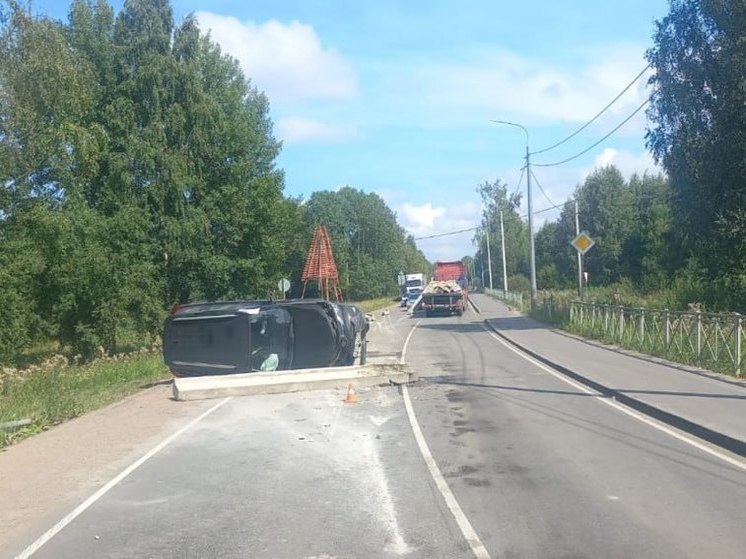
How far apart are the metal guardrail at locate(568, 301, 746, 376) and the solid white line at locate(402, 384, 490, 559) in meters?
8.24

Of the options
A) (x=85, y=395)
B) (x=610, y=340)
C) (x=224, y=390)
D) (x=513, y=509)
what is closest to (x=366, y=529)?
(x=513, y=509)

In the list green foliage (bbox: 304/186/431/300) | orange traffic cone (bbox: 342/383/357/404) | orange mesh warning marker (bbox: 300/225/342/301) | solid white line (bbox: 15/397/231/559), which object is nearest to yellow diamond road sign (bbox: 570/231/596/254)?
orange traffic cone (bbox: 342/383/357/404)

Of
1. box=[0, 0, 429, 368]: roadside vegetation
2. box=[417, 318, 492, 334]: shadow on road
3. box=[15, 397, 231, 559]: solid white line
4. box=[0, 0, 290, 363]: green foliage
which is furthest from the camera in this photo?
box=[417, 318, 492, 334]: shadow on road

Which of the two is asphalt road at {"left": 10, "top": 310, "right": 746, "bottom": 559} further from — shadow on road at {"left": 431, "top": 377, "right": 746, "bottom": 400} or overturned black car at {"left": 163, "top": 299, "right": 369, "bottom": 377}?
overturned black car at {"left": 163, "top": 299, "right": 369, "bottom": 377}

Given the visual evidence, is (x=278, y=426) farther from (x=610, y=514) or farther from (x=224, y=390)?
(x=610, y=514)

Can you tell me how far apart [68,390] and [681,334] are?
14.5m

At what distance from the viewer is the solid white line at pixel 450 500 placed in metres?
5.58

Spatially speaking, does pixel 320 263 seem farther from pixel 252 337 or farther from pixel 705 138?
pixel 252 337

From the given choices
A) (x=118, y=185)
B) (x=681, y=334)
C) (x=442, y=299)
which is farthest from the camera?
(x=442, y=299)

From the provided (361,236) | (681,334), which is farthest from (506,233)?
(681,334)

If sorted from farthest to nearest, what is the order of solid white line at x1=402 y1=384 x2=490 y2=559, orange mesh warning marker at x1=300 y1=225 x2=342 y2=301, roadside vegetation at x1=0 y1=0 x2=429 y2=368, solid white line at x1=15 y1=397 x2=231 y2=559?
orange mesh warning marker at x1=300 y1=225 x2=342 y2=301 < roadside vegetation at x1=0 y1=0 x2=429 y2=368 < solid white line at x1=15 y1=397 x2=231 y2=559 < solid white line at x1=402 y1=384 x2=490 y2=559

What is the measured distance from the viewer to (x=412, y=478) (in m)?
7.87

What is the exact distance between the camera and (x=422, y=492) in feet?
23.9

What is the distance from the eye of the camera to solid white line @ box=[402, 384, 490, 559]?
558 centimetres
